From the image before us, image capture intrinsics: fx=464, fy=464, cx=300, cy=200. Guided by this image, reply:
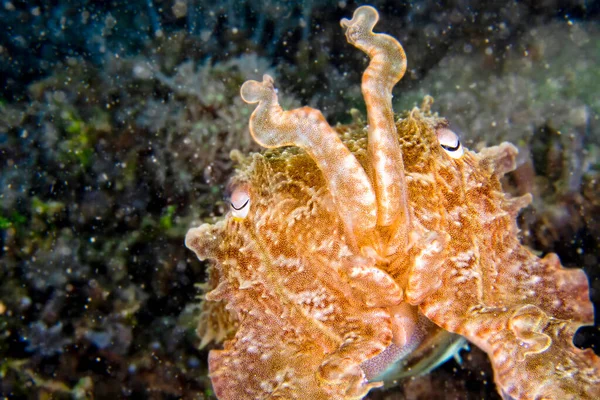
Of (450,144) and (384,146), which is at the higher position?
(384,146)

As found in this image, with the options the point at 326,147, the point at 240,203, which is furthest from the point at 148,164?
the point at 326,147

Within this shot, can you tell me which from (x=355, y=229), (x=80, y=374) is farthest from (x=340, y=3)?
(x=80, y=374)

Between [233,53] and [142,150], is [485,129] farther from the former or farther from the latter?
[142,150]

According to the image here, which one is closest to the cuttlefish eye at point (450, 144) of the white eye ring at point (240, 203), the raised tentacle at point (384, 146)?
the raised tentacle at point (384, 146)

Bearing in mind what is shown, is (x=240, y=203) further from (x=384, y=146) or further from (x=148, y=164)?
(x=148, y=164)

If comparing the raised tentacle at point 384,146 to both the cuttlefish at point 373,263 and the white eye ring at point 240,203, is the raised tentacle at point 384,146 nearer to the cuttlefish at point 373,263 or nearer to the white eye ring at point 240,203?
the cuttlefish at point 373,263

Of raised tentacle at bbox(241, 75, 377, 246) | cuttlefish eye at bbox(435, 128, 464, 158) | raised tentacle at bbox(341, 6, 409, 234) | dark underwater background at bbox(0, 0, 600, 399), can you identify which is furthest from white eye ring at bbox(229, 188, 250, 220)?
dark underwater background at bbox(0, 0, 600, 399)
